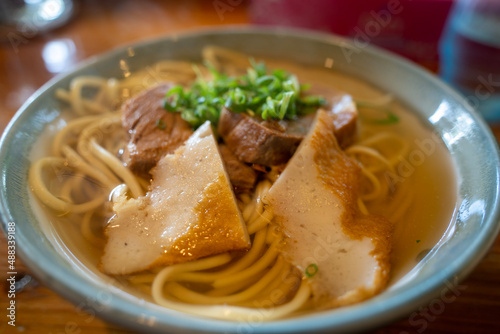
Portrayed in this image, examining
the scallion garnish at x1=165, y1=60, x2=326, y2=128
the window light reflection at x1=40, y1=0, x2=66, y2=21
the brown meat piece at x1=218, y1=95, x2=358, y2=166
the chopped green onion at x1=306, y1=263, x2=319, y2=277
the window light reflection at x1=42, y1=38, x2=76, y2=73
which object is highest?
the window light reflection at x1=40, y1=0, x2=66, y2=21

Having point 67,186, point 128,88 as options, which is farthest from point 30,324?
point 128,88

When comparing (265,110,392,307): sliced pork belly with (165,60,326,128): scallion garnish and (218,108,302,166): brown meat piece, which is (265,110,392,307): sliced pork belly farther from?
(165,60,326,128): scallion garnish

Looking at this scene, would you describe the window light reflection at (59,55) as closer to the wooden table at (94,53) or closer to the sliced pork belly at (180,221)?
the wooden table at (94,53)

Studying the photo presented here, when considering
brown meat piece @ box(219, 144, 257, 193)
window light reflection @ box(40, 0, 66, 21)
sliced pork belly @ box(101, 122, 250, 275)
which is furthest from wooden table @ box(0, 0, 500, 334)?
brown meat piece @ box(219, 144, 257, 193)

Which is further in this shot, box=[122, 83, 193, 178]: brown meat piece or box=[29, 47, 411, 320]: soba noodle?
box=[122, 83, 193, 178]: brown meat piece

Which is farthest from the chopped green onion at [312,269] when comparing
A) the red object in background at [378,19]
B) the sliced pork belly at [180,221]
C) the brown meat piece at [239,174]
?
the red object in background at [378,19]

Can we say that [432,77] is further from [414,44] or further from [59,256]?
[59,256]
